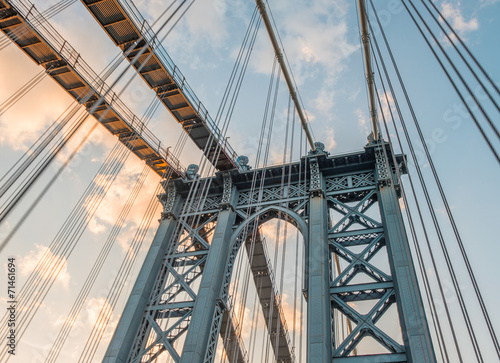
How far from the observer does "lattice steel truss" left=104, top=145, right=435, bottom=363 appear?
13.9 metres

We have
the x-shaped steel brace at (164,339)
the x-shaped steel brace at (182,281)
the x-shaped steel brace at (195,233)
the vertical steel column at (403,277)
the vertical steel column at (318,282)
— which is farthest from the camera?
the x-shaped steel brace at (195,233)

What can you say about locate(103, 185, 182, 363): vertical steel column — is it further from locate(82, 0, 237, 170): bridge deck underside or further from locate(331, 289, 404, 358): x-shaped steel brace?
locate(331, 289, 404, 358): x-shaped steel brace

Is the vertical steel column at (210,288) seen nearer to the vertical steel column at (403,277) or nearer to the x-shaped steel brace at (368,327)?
the x-shaped steel brace at (368,327)

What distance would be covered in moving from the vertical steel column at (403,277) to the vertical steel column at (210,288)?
6.97m

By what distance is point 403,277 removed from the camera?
14.2 metres

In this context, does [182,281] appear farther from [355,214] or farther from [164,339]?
[355,214]

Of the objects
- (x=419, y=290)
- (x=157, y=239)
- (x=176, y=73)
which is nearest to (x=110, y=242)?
(x=157, y=239)

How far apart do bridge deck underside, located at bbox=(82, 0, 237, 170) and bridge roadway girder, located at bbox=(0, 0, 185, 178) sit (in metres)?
1.84

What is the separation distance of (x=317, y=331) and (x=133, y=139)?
12.8 metres

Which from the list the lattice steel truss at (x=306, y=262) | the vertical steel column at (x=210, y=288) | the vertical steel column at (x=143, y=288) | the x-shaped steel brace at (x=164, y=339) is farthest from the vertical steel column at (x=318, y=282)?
the vertical steel column at (x=143, y=288)

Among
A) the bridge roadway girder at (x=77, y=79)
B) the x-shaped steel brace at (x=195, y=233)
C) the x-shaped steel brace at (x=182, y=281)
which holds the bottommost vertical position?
the x-shaped steel brace at (x=182, y=281)

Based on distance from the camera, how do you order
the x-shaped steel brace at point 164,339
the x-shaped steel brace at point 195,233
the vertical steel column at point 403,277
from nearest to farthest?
1. the vertical steel column at point 403,277
2. the x-shaped steel brace at point 164,339
3. the x-shaped steel brace at point 195,233

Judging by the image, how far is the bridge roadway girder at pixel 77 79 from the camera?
14.2 m

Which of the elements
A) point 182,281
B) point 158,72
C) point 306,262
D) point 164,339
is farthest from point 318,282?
point 158,72
